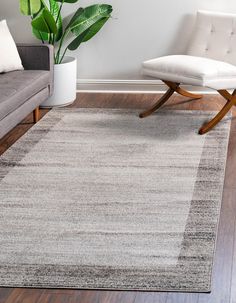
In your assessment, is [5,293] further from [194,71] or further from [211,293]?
[194,71]

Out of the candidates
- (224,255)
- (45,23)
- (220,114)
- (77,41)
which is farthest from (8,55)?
(224,255)

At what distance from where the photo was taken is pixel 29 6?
16.4 feet

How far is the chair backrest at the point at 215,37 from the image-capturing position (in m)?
5.11

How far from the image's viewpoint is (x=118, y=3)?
18.1 ft

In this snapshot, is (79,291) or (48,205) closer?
(79,291)

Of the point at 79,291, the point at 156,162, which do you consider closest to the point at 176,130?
the point at 156,162

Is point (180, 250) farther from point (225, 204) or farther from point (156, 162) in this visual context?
point (156, 162)

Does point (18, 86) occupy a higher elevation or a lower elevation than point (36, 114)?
higher

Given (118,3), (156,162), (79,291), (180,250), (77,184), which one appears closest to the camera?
(79,291)

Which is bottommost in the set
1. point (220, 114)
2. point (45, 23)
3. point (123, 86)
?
point (123, 86)

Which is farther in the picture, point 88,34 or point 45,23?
point 88,34

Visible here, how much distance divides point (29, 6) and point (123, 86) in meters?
1.12

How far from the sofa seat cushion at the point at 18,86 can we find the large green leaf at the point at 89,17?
2.18 feet

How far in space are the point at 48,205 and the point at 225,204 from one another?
0.86 meters
